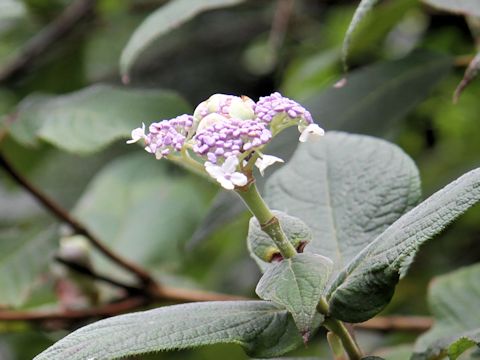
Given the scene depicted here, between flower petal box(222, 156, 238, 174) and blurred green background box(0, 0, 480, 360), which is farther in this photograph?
blurred green background box(0, 0, 480, 360)

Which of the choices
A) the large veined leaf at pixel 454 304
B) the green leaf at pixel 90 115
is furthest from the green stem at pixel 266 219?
the green leaf at pixel 90 115

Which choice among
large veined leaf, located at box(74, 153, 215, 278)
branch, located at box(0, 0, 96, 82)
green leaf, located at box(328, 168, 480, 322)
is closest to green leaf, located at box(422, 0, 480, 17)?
green leaf, located at box(328, 168, 480, 322)

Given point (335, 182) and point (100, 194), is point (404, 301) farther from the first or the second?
point (335, 182)

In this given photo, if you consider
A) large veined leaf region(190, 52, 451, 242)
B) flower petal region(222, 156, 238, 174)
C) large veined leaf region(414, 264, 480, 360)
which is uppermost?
flower petal region(222, 156, 238, 174)

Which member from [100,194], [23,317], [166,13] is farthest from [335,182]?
[100,194]

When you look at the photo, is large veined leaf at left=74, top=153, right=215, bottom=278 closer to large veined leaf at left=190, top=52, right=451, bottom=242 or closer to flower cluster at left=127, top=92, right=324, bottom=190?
large veined leaf at left=190, top=52, right=451, bottom=242
